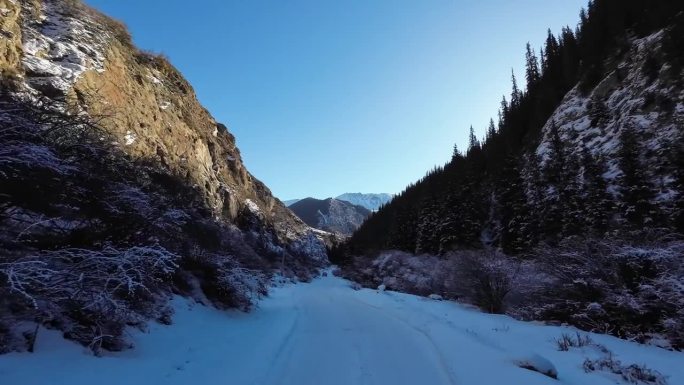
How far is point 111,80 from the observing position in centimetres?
2442

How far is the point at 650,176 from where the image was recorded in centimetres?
2280

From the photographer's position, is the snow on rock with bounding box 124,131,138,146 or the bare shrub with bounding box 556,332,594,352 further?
the snow on rock with bounding box 124,131,138,146

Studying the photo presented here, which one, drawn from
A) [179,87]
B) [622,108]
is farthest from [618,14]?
[179,87]

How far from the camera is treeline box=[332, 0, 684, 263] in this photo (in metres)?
23.6

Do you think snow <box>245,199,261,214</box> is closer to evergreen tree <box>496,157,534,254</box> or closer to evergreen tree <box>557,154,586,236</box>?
evergreen tree <box>496,157,534,254</box>

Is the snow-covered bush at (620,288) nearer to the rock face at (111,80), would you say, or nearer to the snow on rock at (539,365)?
the snow on rock at (539,365)

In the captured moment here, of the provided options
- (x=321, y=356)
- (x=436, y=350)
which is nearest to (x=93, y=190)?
(x=321, y=356)

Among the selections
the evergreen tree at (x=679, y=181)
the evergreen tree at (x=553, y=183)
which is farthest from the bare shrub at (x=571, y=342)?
the evergreen tree at (x=553, y=183)

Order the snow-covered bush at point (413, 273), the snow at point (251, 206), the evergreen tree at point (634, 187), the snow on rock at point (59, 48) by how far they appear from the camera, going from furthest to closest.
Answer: the snow at point (251, 206) < the snow-covered bush at point (413, 273) < the evergreen tree at point (634, 187) < the snow on rock at point (59, 48)

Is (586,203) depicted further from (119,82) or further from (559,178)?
(119,82)

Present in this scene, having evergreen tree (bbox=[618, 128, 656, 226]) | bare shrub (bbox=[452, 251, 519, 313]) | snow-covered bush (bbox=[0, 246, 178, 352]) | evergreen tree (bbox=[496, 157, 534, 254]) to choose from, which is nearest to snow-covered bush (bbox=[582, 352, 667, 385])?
snow-covered bush (bbox=[0, 246, 178, 352])

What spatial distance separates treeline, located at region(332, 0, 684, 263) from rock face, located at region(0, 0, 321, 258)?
25.1m

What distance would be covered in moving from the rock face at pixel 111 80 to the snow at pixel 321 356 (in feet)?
17.1

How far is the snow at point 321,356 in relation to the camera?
236 inches
